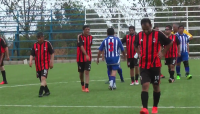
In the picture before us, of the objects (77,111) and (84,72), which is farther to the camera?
(84,72)

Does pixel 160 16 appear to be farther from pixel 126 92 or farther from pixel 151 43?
pixel 151 43

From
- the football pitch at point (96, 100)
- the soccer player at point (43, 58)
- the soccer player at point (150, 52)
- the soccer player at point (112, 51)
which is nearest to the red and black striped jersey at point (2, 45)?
the football pitch at point (96, 100)

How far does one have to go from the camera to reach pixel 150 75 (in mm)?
7816

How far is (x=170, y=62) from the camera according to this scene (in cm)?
1378

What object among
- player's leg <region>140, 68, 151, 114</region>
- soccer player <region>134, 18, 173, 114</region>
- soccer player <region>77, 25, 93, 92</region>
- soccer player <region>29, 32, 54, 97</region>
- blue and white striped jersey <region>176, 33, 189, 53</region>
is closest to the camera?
player's leg <region>140, 68, 151, 114</region>

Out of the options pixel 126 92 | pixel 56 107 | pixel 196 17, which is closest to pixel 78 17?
→ pixel 196 17

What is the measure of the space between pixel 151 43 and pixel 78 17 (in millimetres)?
26325

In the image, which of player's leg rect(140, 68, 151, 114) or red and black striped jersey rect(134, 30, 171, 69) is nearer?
player's leg rect(140, 68, 151, 114)

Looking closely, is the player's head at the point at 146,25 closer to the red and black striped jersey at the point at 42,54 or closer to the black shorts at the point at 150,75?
the black shorts at the point at 150,75

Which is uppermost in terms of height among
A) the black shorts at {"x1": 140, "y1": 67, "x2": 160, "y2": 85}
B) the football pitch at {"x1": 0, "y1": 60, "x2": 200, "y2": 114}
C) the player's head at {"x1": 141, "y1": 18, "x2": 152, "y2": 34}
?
the player's head at {"x1": 141, "y1": 18, "x2": 152, "y2": 34}

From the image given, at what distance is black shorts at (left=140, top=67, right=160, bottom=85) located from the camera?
7691mm

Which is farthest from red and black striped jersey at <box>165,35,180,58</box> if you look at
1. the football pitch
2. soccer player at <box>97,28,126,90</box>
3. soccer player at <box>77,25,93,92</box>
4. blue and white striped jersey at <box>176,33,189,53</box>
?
soccer player at <box>77,25,93,92</box>

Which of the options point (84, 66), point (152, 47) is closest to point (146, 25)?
point (152, 47)

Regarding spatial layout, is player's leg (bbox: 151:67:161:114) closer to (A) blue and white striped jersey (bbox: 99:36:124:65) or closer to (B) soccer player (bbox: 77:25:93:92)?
(B) soccer player (bbox: 77:25:93:92)
